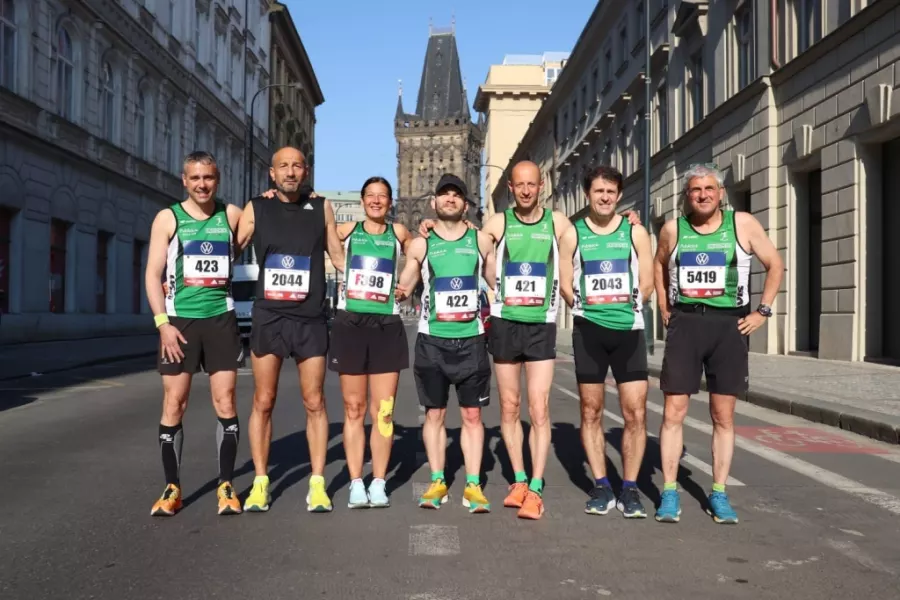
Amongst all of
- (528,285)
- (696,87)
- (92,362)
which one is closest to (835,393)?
(528,285)

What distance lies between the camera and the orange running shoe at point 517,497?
Answer: 5328 millimetres

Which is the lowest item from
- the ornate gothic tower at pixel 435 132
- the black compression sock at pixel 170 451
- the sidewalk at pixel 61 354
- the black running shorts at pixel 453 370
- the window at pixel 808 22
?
the sidewalk at pixel 61 354

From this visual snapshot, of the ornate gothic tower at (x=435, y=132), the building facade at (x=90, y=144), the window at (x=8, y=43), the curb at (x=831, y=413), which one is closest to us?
the curb at (x=831, y=413)

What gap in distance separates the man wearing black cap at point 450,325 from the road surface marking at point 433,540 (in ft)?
1.52

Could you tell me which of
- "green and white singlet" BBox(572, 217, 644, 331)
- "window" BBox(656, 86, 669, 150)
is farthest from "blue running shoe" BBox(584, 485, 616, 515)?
"window" BBox(656, 86, 669, 150)

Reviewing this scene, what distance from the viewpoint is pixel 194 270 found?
5164 mm

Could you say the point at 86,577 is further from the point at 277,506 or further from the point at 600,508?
the point at 600,508

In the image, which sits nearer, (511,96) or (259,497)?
(259,497)

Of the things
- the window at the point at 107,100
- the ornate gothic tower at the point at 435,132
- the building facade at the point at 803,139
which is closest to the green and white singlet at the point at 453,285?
the building facade at the point at 803,139

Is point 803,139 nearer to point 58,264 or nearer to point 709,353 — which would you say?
point 709,353

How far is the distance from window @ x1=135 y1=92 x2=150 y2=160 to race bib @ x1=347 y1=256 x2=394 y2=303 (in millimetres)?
28891

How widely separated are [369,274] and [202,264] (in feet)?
3.00

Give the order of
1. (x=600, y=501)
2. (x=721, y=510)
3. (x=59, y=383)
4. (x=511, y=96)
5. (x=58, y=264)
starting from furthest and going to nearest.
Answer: (x=511, y=96)
(x=58, y=264)
(x=59, y=383)
(x=600, y=501)
(x=721, y=510)

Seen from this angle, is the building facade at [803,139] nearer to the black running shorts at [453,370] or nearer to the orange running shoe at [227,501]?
the black running shorts at [453,370]
